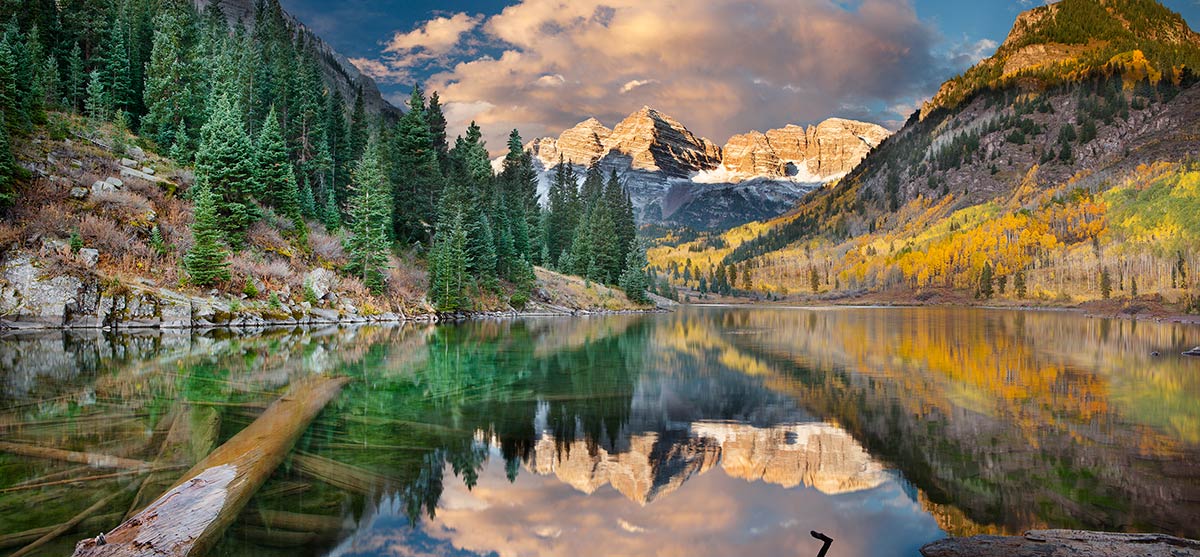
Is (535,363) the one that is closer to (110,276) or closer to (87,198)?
(110,276)

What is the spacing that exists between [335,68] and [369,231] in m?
113

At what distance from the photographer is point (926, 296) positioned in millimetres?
151750

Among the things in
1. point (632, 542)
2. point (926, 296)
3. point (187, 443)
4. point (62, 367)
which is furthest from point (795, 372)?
point (926, 296)

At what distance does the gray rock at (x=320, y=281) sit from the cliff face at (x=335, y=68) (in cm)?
7427

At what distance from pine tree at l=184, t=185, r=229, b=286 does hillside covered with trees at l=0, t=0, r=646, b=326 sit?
0.33 feet

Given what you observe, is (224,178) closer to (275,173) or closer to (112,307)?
(275,173)

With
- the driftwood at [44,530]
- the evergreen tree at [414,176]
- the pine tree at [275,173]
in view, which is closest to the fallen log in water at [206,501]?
the driftwood at [44,530]

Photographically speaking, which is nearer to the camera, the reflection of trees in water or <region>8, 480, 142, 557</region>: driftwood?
<region>8, 480, 142, 557</region>: driftwood

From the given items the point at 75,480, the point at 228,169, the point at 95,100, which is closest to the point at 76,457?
the point at 75,480

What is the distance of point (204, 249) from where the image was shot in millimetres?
36125

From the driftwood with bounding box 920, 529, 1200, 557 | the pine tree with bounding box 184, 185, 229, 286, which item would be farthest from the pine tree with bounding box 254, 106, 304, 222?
the driftwood with bounding box 920, 529, 1200, 557

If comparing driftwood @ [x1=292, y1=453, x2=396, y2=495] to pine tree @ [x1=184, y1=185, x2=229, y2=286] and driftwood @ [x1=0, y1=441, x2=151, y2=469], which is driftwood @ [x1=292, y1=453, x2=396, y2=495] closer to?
driftwood @ [x1=0, y1=441, x2=151, y2=469]

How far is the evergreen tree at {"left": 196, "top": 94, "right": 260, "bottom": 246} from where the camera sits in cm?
4072

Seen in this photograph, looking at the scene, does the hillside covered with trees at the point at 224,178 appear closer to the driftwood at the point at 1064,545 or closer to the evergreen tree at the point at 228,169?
the evergreen tree at the point at 228,169
